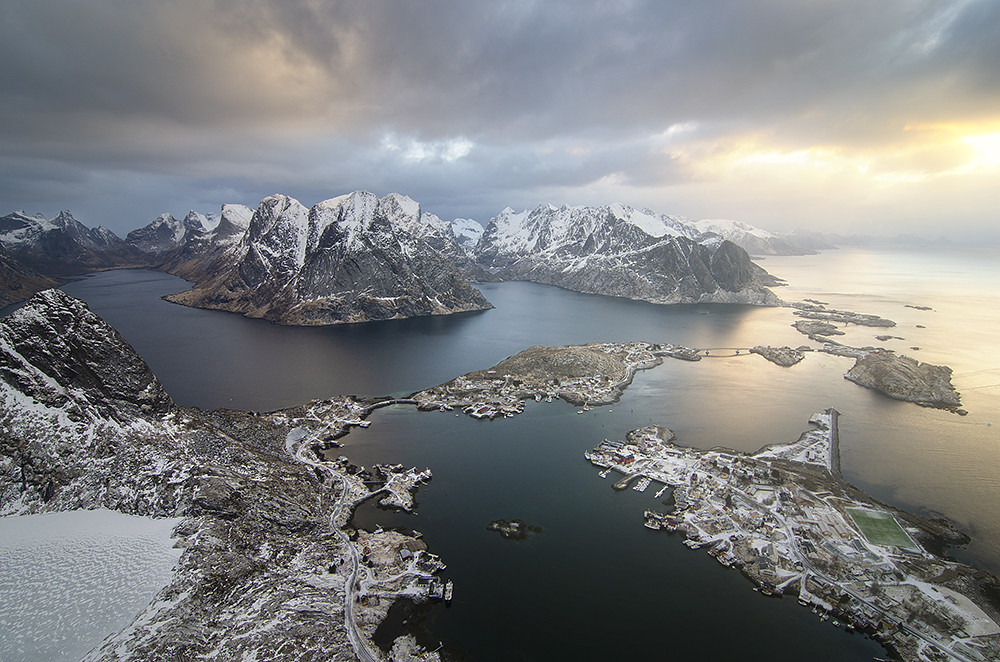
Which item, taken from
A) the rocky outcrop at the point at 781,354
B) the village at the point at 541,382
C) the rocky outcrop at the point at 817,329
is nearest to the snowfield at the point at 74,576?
the village at the point at 541,382

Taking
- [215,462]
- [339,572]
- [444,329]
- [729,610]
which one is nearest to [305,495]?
[215,462]

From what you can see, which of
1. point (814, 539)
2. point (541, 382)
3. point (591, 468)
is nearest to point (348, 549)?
point (591, 468)

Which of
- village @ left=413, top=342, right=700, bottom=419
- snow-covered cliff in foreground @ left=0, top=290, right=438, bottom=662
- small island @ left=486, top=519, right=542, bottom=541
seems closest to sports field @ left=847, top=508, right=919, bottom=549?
small island @ left=486, top=519, right=542, bottom=541

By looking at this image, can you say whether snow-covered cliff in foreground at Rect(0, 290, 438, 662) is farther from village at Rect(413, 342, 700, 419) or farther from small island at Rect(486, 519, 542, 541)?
village at Rect(413, 342, 700, 419)

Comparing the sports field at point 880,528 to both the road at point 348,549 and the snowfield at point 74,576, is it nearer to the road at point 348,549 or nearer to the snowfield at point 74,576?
the road at point 348,549

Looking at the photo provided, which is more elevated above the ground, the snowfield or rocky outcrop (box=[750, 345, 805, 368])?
the snowfield

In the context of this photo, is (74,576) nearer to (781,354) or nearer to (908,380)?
(908,380)
